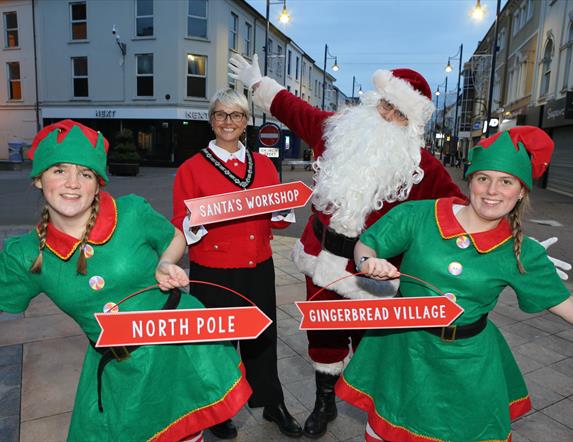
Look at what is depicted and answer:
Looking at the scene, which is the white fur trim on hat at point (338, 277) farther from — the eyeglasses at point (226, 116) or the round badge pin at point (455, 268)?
the eyeglasses at point (226, 116)

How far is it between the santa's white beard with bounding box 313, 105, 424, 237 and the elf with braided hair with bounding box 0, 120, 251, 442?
108 centimetres

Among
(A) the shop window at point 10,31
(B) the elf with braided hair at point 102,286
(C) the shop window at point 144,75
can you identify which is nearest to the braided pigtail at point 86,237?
(B) the elf with braided hair at point 102,286

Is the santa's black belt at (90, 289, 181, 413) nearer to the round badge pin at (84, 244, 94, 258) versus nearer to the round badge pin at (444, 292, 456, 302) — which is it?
the round badge pin at (84, 244, 94, 258)

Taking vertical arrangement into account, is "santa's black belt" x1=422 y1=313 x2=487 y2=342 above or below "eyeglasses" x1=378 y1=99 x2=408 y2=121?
below

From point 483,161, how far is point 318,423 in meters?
1.92

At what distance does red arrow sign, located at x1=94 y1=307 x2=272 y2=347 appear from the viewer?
1579mm

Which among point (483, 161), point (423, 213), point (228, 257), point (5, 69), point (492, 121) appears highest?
point (5, 69)

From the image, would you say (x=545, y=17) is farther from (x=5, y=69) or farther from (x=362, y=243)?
(x=5, y=69)

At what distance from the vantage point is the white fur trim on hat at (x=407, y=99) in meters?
2.56

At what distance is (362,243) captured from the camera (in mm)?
1955

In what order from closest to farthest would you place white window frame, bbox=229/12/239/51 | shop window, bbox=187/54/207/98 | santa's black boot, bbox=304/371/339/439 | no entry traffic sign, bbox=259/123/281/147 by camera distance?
santa's black boot, bbox=304/371/339/439
no entry traffic sign, bbox=259/123/281/147
shop window, bbox=187/54/207/98
white window frame, bbox=229/12/239/51

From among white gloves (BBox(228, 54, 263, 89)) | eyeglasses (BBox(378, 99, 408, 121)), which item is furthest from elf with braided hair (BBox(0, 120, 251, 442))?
white gloves (BBox(228, 54, 263, 89))

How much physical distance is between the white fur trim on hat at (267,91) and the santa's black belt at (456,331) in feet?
6.47

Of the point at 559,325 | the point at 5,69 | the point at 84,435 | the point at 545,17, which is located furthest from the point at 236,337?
the point at 5,69
